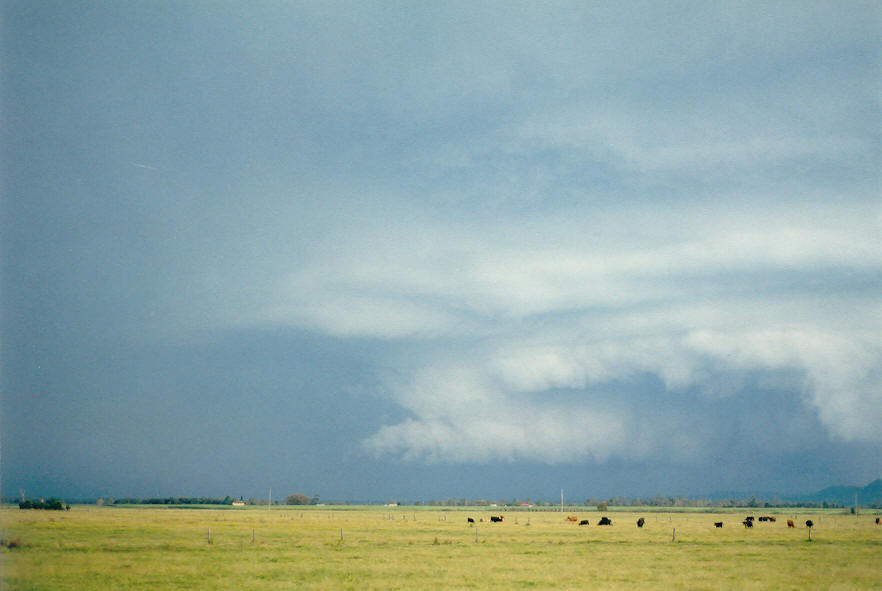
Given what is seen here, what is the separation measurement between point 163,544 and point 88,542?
4793 millimetres

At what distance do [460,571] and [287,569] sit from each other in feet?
25.9

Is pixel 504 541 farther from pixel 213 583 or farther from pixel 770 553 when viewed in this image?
pixel 213 583

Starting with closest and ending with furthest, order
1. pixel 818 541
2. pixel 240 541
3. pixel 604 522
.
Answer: pixel 240 541 < pixel 818 541 < pixel 604 522

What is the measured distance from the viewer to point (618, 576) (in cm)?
3114

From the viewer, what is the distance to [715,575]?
31344mm

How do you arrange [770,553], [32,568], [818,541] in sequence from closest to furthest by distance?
[32,568] < [770,553] < [818,541]

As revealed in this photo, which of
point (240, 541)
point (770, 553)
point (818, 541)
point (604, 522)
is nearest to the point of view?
point (770, 553)

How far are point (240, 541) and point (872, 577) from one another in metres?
37.2

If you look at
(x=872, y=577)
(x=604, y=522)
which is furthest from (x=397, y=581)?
(x=604, y=522)

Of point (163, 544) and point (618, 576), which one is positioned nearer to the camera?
point (618, 576)

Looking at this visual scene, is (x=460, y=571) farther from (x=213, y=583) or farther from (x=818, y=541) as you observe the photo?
(x=818, y=541)

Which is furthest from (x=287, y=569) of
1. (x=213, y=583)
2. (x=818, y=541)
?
A: (x=818, y=541)

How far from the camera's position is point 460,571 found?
32375 millimetres

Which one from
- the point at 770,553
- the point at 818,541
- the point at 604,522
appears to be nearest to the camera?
the point at 770,553
